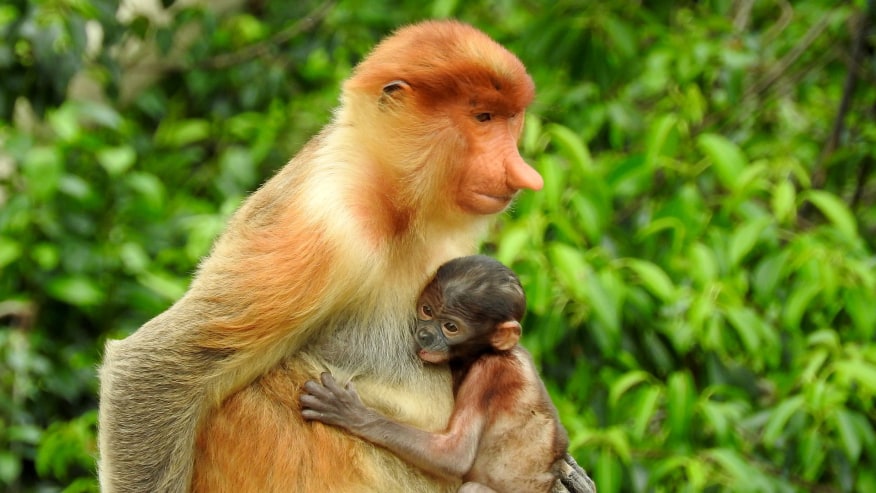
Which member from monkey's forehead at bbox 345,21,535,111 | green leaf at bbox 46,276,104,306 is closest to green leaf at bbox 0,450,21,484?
green leaf at bbox 46,276,104,306

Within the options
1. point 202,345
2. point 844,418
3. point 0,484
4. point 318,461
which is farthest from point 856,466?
point 0,484

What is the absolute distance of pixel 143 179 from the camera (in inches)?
234

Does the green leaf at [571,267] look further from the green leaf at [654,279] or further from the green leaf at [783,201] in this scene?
the green leaf at [783,201]

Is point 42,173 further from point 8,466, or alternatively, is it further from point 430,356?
point 430,356

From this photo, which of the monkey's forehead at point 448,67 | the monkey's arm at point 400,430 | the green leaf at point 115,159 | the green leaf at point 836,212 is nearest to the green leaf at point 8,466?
the green leaf at point 115,159

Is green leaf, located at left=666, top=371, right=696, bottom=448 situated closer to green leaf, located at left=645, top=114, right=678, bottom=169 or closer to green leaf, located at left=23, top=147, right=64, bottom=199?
green leaf, located at left=645, top=114, right=678, bottom=169

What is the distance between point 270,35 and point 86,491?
3.56 metres

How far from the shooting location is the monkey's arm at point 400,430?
3000 mm

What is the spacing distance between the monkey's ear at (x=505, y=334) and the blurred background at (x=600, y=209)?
44.9 inches

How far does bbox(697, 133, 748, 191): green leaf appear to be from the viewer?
486 centimetres

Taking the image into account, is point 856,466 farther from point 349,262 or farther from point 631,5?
point 349,262

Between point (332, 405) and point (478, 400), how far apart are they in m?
0.44

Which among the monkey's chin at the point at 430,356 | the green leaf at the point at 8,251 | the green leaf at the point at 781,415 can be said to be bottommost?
the green leaf at the point at 8,251

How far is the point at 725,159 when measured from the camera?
4.87m
